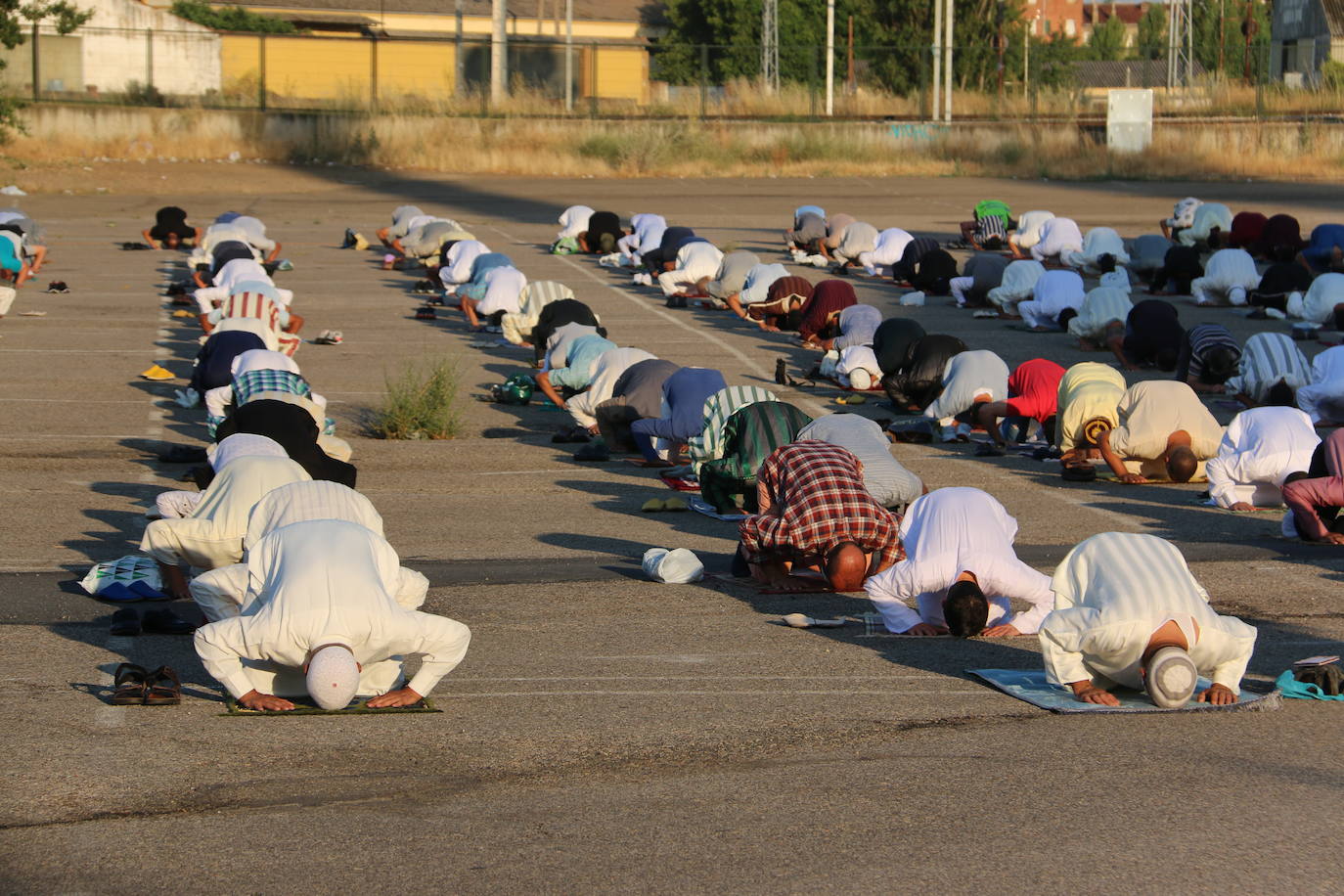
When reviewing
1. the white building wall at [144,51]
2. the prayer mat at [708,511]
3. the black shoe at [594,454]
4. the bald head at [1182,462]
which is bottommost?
the prayer mat at [708,511]

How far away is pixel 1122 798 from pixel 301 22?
78254 millimetres

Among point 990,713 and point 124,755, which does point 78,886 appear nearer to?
point 124,755

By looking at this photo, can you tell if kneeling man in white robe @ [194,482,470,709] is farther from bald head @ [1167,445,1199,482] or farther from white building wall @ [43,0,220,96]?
white building wall @ [43,0,220,96]

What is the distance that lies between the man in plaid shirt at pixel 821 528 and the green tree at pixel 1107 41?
9934 centimetres

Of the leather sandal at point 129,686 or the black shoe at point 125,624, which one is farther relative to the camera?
the black shoe at point 125,624

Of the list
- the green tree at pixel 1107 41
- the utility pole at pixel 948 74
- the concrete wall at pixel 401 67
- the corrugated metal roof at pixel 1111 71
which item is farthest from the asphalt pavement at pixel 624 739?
the green tree at pixel 1107 41

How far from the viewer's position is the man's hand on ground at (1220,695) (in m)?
8.57

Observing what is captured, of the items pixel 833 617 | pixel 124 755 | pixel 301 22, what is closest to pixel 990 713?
pixel 833 617

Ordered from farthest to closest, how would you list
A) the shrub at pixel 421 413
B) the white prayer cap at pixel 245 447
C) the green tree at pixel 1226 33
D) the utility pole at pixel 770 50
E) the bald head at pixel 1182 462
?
the green tree at pixel 1226 33 → the utility pole at pixel 770 50 → the shrub at pixel 421 413 → the bald head at pixel 1182 462 → the white prayer cap at pixel 245 447

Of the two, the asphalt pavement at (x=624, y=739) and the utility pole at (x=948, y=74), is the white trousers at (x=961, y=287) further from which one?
the utility pole at (x=948, y=74)

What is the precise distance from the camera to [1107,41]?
115812 mm

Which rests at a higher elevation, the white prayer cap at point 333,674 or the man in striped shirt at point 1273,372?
the man in striped shirt at point 1273,372

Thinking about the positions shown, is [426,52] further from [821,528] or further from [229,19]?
[821,528]

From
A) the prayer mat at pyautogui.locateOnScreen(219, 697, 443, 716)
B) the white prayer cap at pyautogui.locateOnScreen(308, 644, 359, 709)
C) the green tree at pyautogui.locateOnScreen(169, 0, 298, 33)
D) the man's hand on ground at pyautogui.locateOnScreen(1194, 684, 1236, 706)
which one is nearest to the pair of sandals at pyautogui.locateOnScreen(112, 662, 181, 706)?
the prayer mat at pyautogui.locateOnScreen(219, 697, 443, 716)
